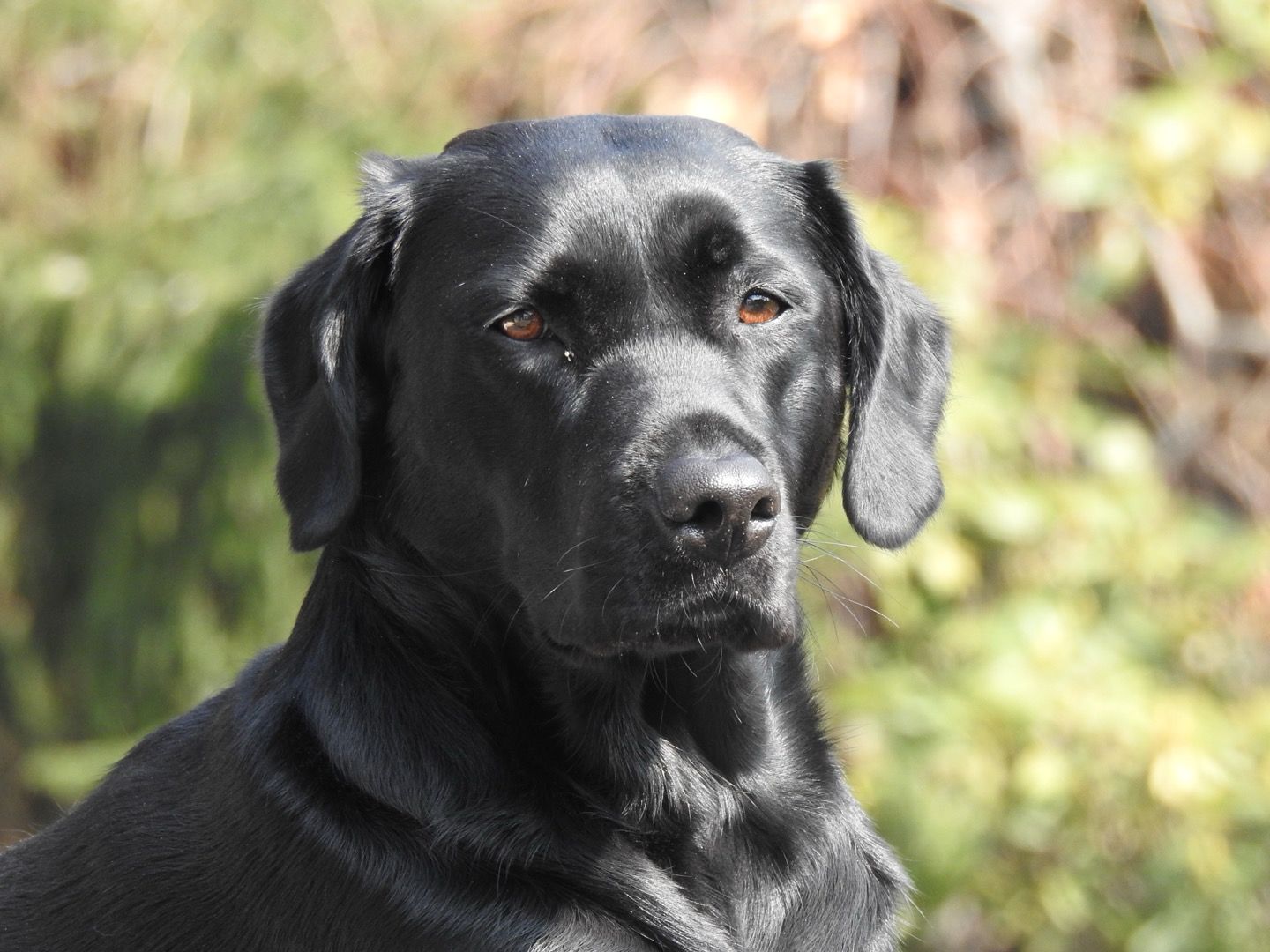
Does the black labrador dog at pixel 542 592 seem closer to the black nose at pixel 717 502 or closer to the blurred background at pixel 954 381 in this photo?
the black nose at pixel 717 502

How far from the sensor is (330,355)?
103 inches

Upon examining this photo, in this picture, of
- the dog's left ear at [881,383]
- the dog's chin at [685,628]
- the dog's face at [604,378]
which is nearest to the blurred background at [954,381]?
the dog's left ear at [881,383]

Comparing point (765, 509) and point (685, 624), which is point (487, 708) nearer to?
point (685, 624)

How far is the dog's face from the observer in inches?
94.3

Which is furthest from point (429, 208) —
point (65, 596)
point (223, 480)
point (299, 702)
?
point (65, 596)

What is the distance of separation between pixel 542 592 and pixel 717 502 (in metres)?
0.36

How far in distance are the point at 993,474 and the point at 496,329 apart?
3144 mm

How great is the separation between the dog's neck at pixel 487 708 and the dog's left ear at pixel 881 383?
380mm

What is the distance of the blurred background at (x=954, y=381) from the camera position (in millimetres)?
5102

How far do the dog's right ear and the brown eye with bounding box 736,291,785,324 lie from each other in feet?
2.01

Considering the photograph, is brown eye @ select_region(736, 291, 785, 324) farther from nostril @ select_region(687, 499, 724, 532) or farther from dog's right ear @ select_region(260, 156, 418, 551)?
dog's right ear @ select_region(260, 156, 418, 551)

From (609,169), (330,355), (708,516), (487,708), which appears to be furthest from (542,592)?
(609,169)

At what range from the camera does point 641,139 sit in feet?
8.97

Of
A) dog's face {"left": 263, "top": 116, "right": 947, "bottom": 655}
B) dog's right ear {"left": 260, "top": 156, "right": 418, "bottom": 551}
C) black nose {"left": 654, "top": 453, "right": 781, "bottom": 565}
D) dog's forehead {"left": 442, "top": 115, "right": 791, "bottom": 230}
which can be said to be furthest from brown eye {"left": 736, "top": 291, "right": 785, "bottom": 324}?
dog's right ear {"left": 260, "top": 156, "right": 418, "bottom": 551}
